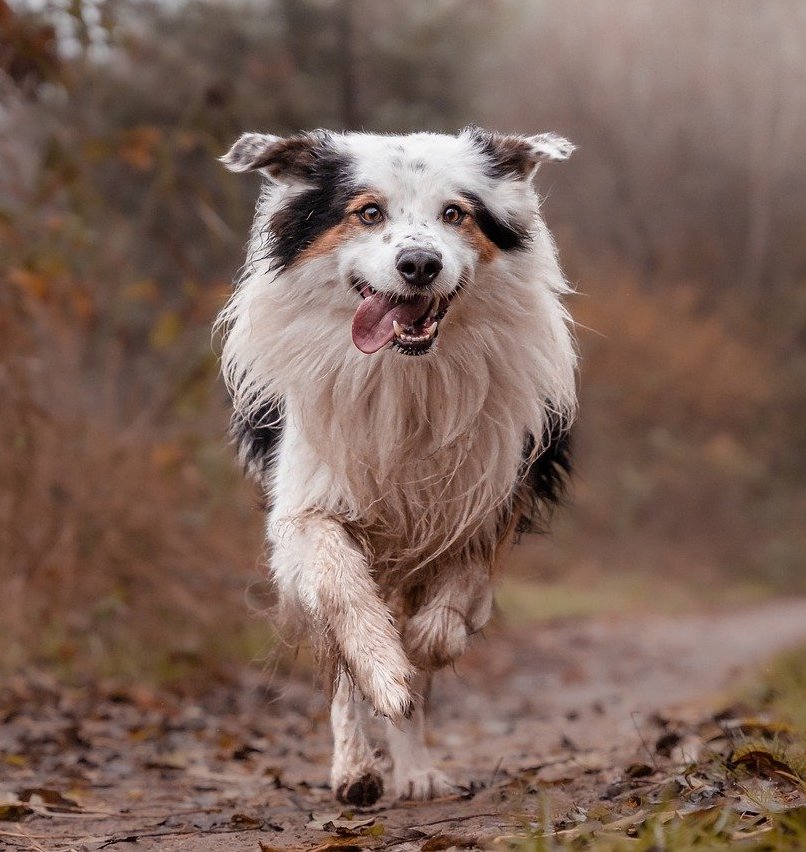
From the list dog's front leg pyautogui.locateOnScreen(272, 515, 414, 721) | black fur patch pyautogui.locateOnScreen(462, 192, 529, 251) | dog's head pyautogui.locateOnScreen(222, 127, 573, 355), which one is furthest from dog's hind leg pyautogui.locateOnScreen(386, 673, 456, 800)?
black fur patch pyautogui.locateOnScreen(462, 192, 529, 251)

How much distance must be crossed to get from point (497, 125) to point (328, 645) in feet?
52.7

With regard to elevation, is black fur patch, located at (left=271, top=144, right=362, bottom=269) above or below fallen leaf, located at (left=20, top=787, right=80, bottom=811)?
above

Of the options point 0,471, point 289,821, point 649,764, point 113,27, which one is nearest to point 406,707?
point 289,821

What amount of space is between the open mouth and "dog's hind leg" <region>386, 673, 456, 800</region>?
1.24 metres

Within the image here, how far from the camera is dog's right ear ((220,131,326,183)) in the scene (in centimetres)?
402

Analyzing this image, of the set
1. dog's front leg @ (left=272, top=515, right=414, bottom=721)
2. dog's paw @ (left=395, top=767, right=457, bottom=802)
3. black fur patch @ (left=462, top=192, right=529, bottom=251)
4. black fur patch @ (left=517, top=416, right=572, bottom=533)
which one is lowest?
dog's paw @ (left=395, top=767, right=457, bottom=802)

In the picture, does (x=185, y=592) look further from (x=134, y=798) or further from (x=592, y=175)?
(x=592, y=175)

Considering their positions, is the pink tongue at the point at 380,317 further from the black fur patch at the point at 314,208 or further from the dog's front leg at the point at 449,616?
the dog's front leg at the point at 449,616

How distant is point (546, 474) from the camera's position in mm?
4391

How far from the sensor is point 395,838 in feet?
10.5

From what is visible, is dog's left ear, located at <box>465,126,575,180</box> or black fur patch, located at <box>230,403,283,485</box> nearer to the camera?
dog's left ear, located at <box>465,126,575,180</box>

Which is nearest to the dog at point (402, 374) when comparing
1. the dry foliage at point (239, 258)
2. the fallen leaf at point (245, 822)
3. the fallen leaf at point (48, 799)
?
the fallen leaf at point (245, 822)

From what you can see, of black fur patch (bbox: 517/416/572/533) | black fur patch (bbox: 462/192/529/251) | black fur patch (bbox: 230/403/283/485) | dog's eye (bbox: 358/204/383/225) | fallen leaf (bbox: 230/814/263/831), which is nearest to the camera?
fallen leaf (bbox: 230/814/263/831)

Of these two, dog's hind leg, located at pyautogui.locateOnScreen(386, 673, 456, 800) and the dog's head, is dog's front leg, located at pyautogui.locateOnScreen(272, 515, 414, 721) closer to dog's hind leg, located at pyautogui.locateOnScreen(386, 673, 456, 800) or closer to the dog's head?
dog's hind leg, located at pyautogui.locateOnScreen(386, 673, 456, 800)
